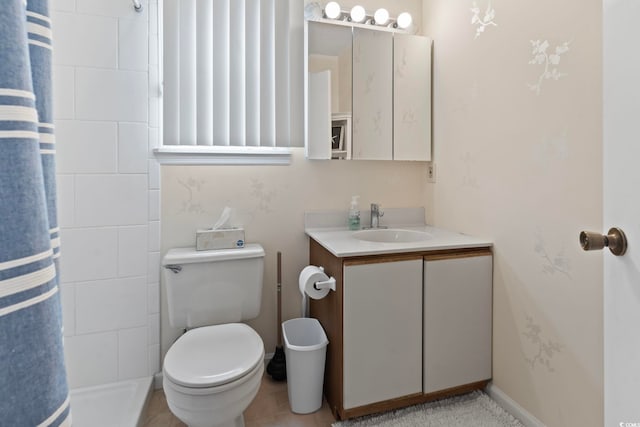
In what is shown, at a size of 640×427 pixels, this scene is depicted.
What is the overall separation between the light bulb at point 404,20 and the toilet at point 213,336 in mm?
1539

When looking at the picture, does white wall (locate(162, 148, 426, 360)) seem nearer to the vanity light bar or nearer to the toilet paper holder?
the toilet paper holder

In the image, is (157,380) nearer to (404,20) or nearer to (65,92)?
(65,92)

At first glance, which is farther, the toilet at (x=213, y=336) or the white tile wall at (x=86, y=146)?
the white tile wall at (x=86, y=146)

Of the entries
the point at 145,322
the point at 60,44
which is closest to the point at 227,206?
the point at 145,322

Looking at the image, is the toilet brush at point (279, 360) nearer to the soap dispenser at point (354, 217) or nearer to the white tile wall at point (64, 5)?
the soap dispenser at point (354, 217)

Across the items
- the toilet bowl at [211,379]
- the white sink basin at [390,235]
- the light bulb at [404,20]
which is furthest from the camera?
the light bulb at [404,20]

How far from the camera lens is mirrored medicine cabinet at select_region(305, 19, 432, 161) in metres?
1.87

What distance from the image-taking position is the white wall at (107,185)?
1.54 metres

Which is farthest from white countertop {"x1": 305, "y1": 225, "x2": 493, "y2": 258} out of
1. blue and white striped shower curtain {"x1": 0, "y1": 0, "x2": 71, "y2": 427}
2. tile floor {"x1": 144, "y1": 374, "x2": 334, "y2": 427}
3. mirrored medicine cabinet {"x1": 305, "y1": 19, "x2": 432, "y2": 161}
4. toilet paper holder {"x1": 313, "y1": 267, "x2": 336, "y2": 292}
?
blue and white striped shower curtain {"x1": 0, "y1": 0, "x2": 71, "y2": 427}

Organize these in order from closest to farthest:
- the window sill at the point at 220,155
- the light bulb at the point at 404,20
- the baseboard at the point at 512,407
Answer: the baseboard at the point at 512,407 → the window sill at the point at 220,155 → the light bulb at the point at 404,20

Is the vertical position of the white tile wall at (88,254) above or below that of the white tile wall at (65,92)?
below

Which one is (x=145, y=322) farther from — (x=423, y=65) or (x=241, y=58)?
(x=423, y=65)

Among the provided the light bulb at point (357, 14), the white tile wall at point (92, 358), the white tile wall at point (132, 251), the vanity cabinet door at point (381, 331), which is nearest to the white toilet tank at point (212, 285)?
the white tile wall at point (132, 251)

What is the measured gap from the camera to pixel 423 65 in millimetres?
1969
